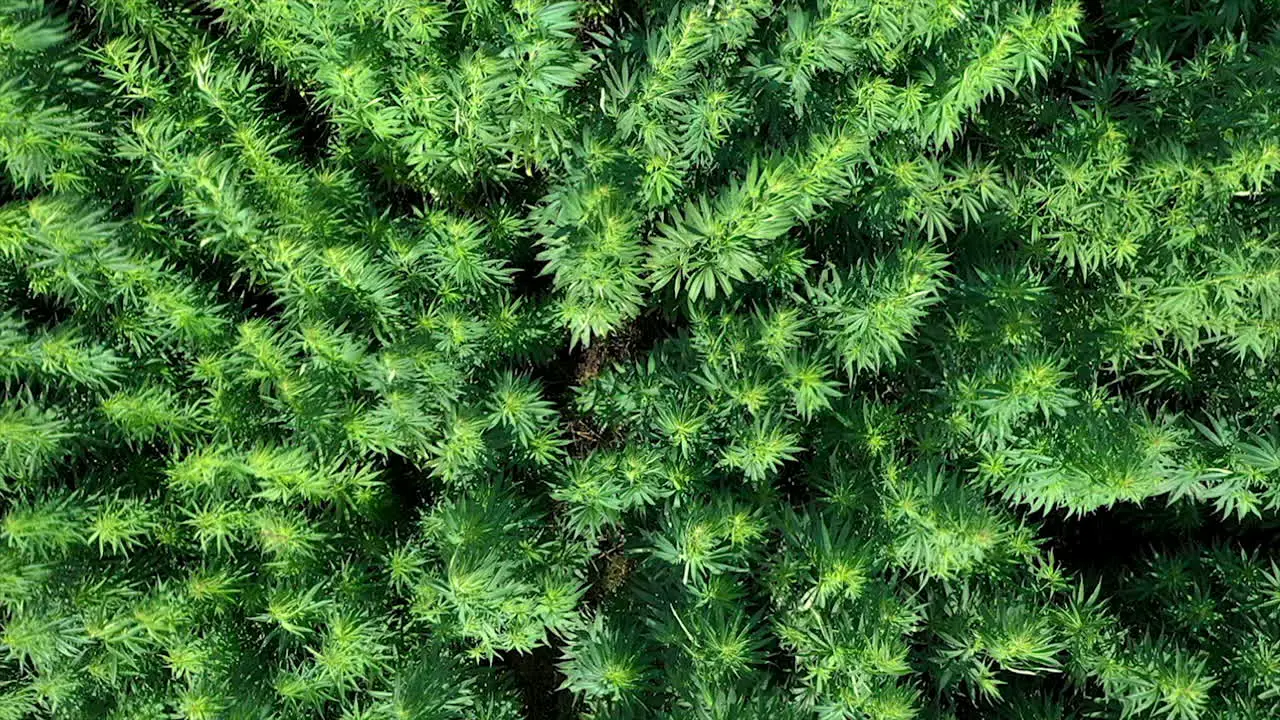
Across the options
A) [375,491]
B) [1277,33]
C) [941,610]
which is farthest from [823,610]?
[1277,33]

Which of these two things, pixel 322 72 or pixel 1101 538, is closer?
pixel 322 72

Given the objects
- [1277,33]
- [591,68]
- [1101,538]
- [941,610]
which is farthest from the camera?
[1101,538]

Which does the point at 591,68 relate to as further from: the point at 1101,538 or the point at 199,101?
the point at 1101,538

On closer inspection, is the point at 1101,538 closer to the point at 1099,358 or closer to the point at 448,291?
the point at 1099,358

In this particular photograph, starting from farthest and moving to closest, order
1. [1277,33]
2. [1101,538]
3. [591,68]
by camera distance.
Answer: [1101,538] → [591,68] → [1277,33]

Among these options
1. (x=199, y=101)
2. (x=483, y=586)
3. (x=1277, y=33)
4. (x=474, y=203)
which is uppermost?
(x=1277, y=33)

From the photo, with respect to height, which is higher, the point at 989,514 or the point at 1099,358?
the point at 1099,358

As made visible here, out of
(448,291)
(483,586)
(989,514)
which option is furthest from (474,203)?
(989,514)
